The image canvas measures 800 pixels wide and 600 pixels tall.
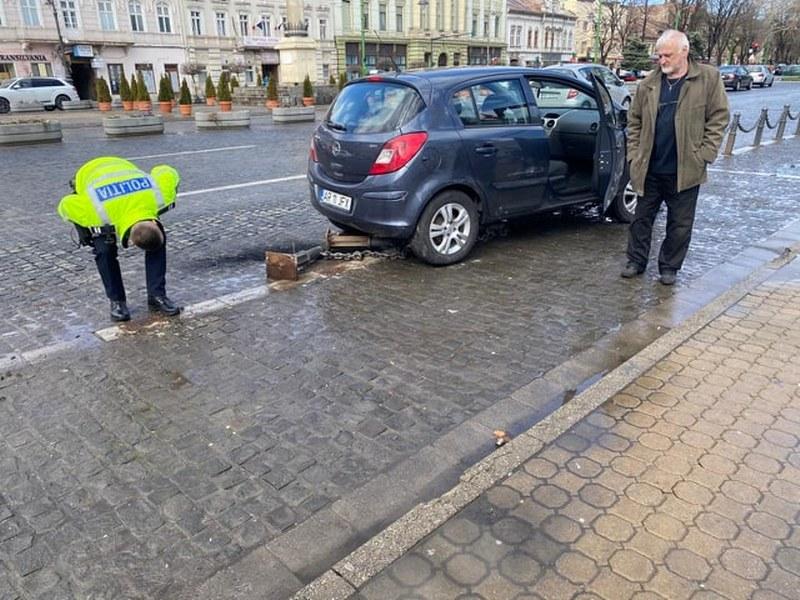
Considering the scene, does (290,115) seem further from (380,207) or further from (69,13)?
(69,13)

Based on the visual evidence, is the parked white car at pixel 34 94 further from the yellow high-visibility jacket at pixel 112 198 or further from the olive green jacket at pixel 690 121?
the olive green jacket at pixel 690 121

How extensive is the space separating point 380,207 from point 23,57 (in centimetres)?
4606

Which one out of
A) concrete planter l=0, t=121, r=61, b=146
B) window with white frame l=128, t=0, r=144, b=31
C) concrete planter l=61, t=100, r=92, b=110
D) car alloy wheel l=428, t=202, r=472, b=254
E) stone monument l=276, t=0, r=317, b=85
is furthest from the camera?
window with white frame l=128, t=0, r=144, b=31

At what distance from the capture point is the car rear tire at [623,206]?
7.61 meters

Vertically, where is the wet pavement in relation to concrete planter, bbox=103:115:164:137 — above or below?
below

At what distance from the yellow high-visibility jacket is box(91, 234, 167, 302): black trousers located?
18 centimetres

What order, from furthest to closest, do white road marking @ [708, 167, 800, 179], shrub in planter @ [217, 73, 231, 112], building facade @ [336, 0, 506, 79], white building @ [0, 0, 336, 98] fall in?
building facade @ [336, 0, 506, 79]
white building @ [0, 0, 336, 98]
shrub in planter @ [217, 73, 231, 112]
white road marking @ [708, 167, 800, 179]

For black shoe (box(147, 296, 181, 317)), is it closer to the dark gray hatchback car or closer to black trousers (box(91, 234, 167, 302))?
black trousers (box(91, 234, 167, 302))

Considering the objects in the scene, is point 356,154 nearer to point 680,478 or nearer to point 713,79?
point 713,79

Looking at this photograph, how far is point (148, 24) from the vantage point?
47156 mm

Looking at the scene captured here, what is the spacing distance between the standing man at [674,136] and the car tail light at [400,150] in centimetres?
177

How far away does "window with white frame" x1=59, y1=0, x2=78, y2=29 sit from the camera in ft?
140

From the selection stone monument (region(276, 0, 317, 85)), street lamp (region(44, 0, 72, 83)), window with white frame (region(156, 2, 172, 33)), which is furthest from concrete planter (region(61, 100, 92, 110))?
window with white frame (region(156, 2, 172, 33))

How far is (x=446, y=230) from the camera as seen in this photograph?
19.8ft
